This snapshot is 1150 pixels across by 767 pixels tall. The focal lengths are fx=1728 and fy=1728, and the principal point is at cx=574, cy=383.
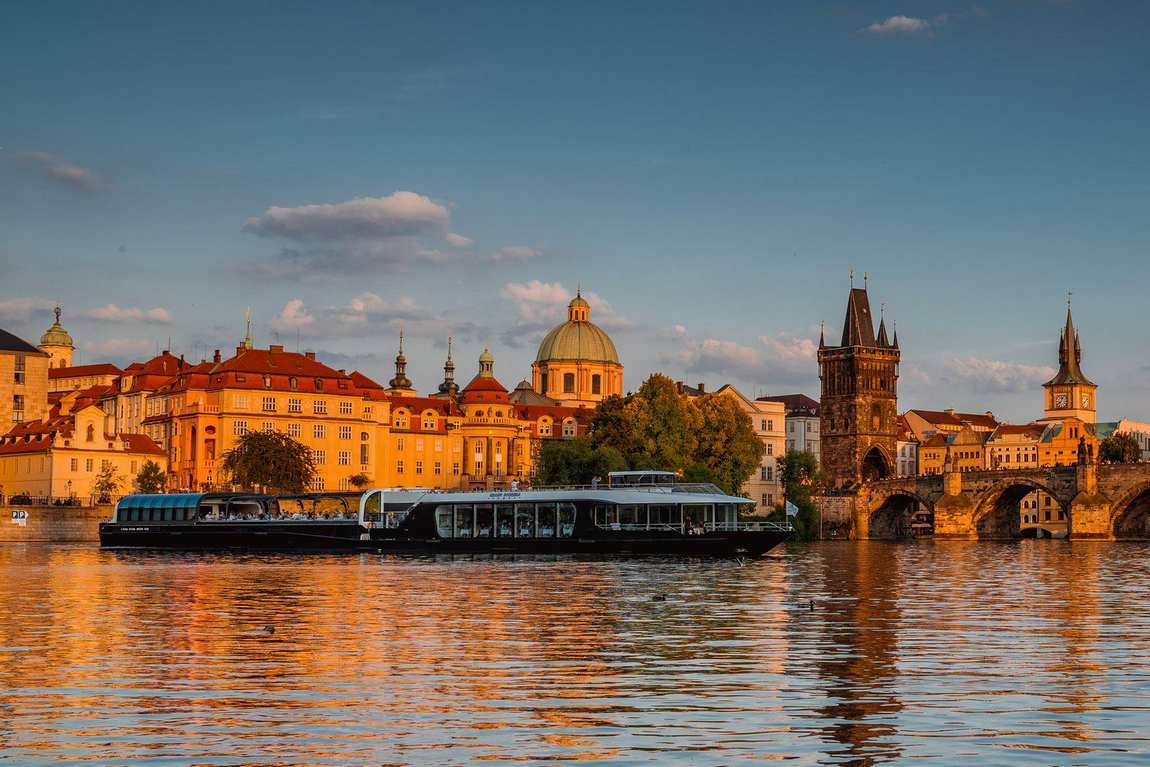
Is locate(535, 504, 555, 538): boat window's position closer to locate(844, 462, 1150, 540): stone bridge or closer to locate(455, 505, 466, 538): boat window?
locate(455, 505, 466, 538): boat window

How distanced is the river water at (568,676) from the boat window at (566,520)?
1320 inches

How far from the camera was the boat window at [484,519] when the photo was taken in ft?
291

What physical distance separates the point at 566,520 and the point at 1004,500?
108 metres

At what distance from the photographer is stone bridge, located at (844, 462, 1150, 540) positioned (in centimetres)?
16238

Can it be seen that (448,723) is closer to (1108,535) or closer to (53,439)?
(53,439)

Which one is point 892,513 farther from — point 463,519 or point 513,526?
point 513,526

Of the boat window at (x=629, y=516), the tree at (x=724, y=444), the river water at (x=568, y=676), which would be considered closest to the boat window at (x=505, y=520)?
the boat window at (x=629, y=516)

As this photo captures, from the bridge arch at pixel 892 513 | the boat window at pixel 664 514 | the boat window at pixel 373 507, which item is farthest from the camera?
the bridge arch at pixel 892 513

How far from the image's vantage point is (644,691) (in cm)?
2470

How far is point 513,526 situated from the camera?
8806cm

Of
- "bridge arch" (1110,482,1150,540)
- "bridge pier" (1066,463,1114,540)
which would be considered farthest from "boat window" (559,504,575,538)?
"bridge arch" (1110,482,1150,540)

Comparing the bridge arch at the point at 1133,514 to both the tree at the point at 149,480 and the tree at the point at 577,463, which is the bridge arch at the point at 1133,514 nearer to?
the tree at the point at 577,463

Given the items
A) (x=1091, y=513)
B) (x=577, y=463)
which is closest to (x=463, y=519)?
(x=577, y=463)

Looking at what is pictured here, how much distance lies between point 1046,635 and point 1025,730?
47.6 feet
